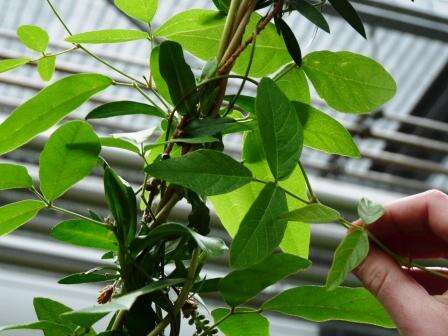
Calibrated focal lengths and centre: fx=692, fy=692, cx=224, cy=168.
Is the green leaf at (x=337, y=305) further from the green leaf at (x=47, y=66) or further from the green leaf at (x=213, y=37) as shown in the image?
the green leaf at (x=47, y=66)

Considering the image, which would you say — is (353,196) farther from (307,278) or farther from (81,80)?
(81,80)

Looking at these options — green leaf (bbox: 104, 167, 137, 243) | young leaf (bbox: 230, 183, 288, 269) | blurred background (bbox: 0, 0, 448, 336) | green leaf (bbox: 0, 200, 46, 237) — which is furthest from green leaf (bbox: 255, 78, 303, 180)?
blurred background (bbox: 0, 0, 448, 336)

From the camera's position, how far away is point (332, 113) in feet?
8.41

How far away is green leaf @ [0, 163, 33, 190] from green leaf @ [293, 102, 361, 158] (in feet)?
0.84

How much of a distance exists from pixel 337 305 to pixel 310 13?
27 centimetres

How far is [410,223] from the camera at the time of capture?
2.12 feet

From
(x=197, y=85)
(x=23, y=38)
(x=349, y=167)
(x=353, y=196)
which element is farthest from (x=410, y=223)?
(x=349, y=167)

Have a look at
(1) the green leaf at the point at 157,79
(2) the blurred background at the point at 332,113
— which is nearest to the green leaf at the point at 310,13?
(1) the green leaf at the point at 157,79

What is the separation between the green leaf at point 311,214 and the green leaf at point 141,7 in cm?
28

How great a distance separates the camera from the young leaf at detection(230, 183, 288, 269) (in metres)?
0.53

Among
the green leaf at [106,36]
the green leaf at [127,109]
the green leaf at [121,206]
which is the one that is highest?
the green leaf at [106,36]

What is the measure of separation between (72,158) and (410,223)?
1.03 feet

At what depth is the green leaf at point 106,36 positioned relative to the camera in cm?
66

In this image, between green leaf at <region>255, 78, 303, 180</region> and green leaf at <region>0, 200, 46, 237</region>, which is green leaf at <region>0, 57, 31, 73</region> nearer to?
green leaf at <region>0, 200, 46, 237</region>
